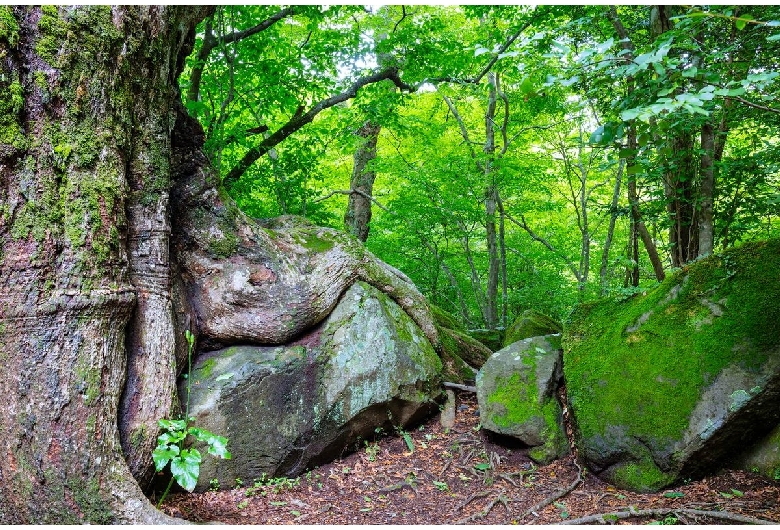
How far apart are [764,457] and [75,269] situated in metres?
5.48

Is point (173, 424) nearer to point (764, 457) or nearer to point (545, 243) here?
point (764, 457)

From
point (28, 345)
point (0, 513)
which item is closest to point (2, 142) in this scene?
point (28, 345)

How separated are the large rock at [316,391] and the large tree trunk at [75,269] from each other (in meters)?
0.65

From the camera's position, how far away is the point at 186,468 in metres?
3.29

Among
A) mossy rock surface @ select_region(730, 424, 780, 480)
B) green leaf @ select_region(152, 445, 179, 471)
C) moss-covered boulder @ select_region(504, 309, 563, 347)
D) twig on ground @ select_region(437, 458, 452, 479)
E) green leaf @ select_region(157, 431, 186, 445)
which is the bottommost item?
twig on ground @ select_region(437, 458, 452, 479)

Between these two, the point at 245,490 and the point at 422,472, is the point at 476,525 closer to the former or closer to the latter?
the point at 422,472

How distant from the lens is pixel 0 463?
319 cm

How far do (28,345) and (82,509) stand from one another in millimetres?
1168

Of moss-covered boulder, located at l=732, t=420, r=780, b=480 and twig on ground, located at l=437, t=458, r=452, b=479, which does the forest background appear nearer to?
moss-covered boulder, located at l=732, t=420, r=780, b=480

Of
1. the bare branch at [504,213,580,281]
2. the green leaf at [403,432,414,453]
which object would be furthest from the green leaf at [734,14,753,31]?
the bare branch at [504,213,580,281]

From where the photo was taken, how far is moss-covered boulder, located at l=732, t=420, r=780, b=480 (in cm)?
375

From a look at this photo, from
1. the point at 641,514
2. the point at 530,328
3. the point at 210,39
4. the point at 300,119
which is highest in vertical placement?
the point at 210,39

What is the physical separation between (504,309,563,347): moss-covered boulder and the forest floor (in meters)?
1.76

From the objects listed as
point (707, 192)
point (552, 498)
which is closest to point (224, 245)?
point (552, 498)
